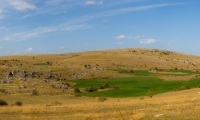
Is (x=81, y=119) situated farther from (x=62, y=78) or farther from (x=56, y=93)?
(x=62, y=78)

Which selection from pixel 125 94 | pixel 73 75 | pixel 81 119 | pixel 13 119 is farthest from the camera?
pixel 73 75

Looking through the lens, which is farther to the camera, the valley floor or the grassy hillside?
the grassy hillside

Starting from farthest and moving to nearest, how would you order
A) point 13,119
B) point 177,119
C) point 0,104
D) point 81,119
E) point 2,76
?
point 2,76
point 0,104
point 13,119
point 81,119
point 177,119

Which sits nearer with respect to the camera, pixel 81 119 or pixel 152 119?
pixel 152 119

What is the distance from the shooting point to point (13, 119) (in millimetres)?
28734

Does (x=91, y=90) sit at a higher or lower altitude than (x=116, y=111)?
lower

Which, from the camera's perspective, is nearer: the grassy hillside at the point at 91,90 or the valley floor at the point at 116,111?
the valley floor at the point at 116,111

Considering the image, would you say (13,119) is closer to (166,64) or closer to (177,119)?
(177,119)

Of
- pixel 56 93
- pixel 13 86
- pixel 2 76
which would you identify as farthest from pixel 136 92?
pixel 2 76

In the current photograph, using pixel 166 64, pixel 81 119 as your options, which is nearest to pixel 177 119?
pixel 81 119

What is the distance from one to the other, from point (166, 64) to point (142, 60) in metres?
16.4

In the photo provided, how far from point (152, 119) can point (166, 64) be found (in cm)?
15946

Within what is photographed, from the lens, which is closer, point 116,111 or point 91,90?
point 116,111

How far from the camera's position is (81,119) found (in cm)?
2616
